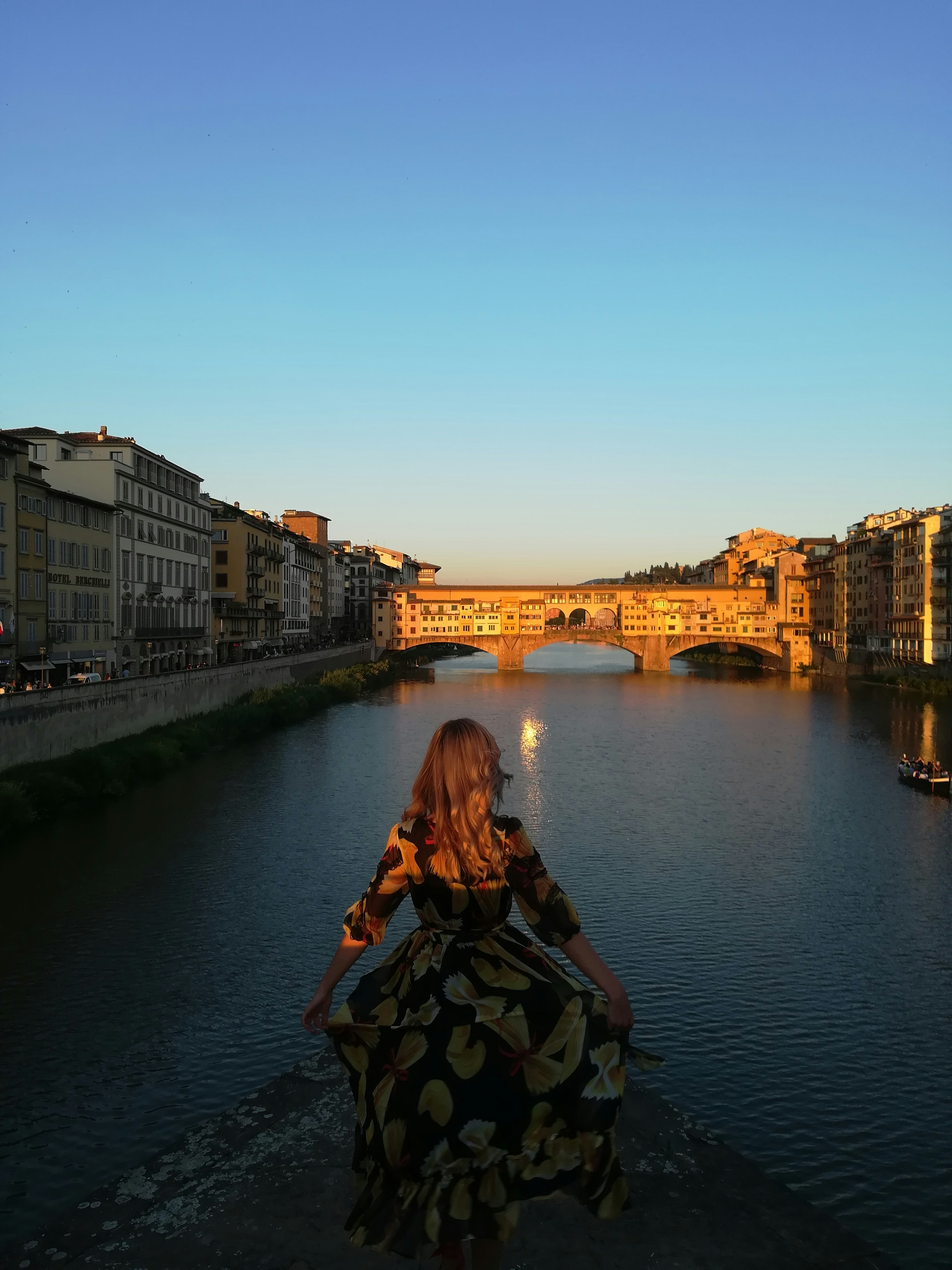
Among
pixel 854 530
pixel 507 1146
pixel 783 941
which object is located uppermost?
pixel 854 530

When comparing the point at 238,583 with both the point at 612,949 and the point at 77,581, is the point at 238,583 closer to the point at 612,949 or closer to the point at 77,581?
the point at 77,581

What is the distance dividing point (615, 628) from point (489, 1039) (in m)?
87.5

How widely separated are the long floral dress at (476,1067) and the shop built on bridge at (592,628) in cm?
8294

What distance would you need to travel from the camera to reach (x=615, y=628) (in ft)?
296

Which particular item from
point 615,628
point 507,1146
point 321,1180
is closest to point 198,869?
point 321,1180

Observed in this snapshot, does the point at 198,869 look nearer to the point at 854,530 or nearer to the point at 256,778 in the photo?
the point at 256,778

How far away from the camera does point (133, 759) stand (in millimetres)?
29969

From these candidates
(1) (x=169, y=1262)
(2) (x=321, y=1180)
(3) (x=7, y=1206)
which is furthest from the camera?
(3) (x=7, y=1206)

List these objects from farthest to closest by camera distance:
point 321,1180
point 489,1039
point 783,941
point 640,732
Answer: point 640,732 → point 783,941 → point 321,1180 → point 489,1039

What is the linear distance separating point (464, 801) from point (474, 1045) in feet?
2.78

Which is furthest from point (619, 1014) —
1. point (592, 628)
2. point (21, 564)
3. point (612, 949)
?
point (592, 628)

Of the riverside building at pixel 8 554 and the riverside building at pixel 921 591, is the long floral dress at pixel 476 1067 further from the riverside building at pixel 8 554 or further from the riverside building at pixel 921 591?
the riverside building at pixel 921 591

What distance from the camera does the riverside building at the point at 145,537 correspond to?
41.0 m

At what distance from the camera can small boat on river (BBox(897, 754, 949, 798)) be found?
3075 cm
